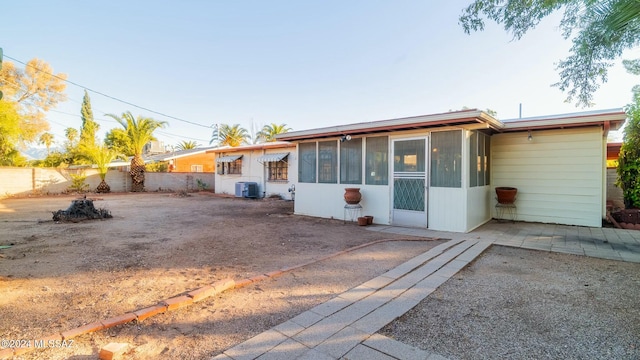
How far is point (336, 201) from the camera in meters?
8.36

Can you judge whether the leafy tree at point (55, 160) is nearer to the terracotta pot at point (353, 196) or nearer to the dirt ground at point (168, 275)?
the dirt ground at point (168, 275)

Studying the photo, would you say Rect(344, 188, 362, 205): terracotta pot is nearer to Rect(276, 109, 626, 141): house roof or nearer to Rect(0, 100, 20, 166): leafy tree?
Rect(276, 109, 626, 141): house roof

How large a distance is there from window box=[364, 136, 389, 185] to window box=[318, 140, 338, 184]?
1.08 meters

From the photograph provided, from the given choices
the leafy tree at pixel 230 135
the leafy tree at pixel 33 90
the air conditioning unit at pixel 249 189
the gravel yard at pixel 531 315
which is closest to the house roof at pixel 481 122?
the gravel yard at pixel 531 315

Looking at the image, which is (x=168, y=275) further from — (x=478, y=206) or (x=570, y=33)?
(x=570, y=33)

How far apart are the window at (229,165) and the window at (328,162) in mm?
9016

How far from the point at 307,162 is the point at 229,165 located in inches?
390

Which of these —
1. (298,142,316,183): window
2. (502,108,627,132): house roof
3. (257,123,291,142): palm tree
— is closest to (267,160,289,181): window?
(298,142,316,183): window

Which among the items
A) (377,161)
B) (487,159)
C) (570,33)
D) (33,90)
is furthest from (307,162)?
(33,90)

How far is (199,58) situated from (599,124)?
16693mm

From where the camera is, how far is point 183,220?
318 inches

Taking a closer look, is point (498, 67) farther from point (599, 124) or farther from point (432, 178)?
point (432, 178)

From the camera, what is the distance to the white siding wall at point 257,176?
14250 millimetres

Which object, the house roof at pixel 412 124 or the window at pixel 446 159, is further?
the window at pixel 446 159
